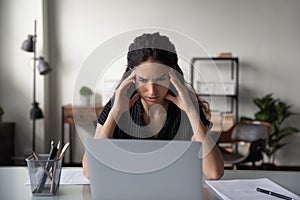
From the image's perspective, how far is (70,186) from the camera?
4.34 feet

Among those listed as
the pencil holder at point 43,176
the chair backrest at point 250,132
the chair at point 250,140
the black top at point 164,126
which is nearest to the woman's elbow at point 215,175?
the black top at point 164,126

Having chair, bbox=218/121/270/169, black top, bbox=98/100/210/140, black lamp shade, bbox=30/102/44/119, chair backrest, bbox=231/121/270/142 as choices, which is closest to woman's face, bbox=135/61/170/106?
black top, bbox=98/100/210/140

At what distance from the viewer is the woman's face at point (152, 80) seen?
1.20 meters

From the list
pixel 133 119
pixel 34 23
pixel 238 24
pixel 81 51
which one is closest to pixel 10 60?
pixel 34 23

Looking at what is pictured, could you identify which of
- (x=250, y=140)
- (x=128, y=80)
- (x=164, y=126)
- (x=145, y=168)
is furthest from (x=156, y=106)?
(x=250, y=140)

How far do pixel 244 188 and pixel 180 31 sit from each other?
11.9 feet

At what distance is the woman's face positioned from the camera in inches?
47.4

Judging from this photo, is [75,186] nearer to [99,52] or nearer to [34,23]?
[99,52]

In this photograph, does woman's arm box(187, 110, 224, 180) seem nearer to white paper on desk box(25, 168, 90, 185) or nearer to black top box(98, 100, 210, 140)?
black top box(98, 100, 210, 140)

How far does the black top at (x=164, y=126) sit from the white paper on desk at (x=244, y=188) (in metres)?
0.18

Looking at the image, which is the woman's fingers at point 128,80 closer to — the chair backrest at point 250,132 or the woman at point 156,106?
the woman at point 156,106

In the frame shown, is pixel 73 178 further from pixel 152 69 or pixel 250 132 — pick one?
pixel 250 132

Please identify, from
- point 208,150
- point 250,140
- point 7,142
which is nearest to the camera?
point 208,150

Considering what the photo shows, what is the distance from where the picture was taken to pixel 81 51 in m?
4.97
